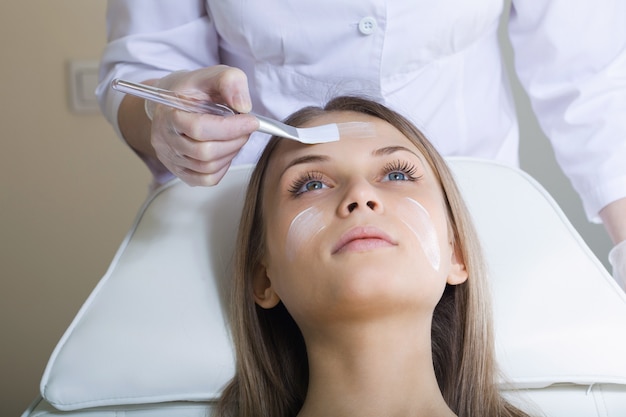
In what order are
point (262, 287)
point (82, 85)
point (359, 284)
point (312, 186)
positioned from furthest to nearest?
1. point (82, 85)
2. point (262, 287)
3. point (312, 186)
4. point (359, 284)

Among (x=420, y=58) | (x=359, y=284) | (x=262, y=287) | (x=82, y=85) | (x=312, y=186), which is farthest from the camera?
(x=82, y=85)

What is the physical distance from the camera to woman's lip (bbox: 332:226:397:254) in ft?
3.55

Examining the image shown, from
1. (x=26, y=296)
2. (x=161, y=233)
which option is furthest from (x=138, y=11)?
(x=26, y=296)

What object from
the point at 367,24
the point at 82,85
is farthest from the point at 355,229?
the point at 82,85

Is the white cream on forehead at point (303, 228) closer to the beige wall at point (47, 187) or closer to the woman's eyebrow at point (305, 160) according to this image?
the woman's eyebrow at point (305, 160)

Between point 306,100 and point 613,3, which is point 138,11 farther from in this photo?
point 613,3

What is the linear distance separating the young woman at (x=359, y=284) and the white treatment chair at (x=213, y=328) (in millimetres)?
47

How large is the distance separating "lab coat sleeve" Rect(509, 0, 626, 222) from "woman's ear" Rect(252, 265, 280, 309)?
1.97 feet

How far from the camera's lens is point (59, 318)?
247 cm

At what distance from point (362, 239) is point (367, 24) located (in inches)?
18.0

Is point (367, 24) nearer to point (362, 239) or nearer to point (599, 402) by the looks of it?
point (362, 239)

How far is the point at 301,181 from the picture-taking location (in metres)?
1.21

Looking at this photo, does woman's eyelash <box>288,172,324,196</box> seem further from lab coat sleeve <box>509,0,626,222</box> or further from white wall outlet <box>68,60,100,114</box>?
white wall outlet <box>68,60,100,114</box>

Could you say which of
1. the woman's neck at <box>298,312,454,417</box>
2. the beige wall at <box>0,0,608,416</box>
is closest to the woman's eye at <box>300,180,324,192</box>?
the woman's neck at <box>298,312,454,417</box>
